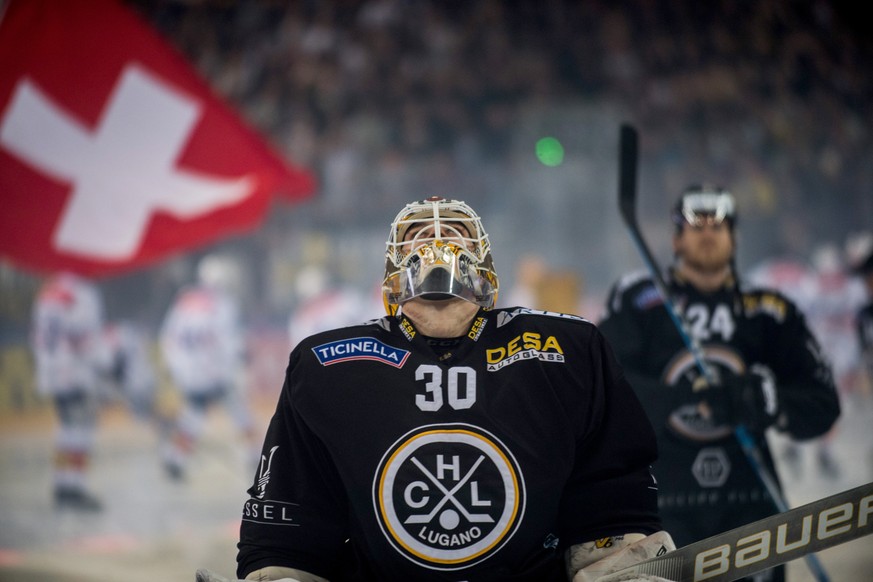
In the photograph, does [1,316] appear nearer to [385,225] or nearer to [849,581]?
[385,225]

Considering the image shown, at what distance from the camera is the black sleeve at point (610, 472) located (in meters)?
1.40

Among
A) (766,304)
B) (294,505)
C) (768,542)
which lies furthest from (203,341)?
(768,542)

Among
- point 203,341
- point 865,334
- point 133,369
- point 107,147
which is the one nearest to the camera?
point 107,147

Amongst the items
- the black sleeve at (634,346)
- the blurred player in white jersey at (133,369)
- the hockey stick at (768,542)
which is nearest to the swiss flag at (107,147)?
the blurred player in white jersey at (133,369)

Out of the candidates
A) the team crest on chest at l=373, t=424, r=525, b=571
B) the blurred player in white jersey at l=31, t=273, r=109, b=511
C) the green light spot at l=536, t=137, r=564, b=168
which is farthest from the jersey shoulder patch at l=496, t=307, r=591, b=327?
the blurred player in white jersey at l=31, t=273, r=109, b=511

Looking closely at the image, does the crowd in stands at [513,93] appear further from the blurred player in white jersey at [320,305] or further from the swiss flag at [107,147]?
the swiss flag at [107,147]

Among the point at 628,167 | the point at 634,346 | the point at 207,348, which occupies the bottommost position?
the point at 634,346

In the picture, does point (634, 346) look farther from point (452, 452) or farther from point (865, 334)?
point (865, 334)

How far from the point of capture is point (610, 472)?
4.63 ft

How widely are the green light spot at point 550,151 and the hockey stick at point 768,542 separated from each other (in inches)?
185

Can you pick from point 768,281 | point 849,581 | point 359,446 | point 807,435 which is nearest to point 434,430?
point 359,446

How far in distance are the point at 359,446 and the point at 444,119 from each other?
4.79 meters

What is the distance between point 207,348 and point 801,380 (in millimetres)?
4295

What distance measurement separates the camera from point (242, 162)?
14.1 feet
